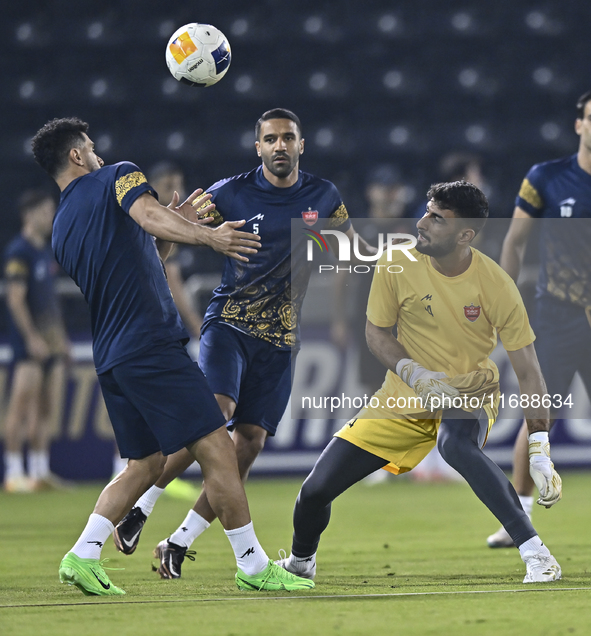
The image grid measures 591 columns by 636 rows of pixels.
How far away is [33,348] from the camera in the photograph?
10.0m

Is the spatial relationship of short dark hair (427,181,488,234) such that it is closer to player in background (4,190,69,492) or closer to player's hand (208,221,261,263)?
player's hand (208,221,261,263)

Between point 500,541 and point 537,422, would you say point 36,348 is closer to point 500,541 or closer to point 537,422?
point 500,541

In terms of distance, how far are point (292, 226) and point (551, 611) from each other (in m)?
2.48

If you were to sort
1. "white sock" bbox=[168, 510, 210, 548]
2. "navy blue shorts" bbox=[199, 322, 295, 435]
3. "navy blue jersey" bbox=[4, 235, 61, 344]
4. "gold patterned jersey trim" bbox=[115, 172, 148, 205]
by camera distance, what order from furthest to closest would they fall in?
"navy blue jersey" bbox=[4, 235, 61, 344] < "navy blue shorts" bbox=[199, 322, 295, 435] < "white sock" bbox=[168, 510, 210, 548] < "gold patterned jersey trim" bbox=[115, 172, 148, 205]

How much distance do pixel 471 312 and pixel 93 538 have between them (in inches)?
77.9

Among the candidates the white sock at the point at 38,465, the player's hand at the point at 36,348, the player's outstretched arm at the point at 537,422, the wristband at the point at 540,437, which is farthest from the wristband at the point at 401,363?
the white sock at the point at 38,465

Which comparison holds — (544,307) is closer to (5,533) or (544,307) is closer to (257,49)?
(5,533)

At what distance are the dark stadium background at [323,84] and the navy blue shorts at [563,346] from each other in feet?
22.7

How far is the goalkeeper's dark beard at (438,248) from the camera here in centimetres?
475

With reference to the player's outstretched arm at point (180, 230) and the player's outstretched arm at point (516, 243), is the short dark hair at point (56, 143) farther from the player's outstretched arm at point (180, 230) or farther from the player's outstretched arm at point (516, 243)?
the player's outstretched arm at point (516, 243)

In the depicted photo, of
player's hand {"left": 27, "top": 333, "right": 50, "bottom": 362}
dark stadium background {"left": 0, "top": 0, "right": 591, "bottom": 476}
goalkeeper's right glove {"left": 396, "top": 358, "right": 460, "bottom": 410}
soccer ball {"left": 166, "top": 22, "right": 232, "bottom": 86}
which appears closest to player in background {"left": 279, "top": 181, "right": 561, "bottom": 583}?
goalkeeper's right glove {"left": 396, "top": 358, "right": 460, "bottom": 410}

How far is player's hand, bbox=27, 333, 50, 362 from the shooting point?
396 inches

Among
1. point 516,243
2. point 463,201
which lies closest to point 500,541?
point 516,243

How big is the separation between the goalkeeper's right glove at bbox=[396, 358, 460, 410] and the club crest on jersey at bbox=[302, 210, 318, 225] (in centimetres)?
115
